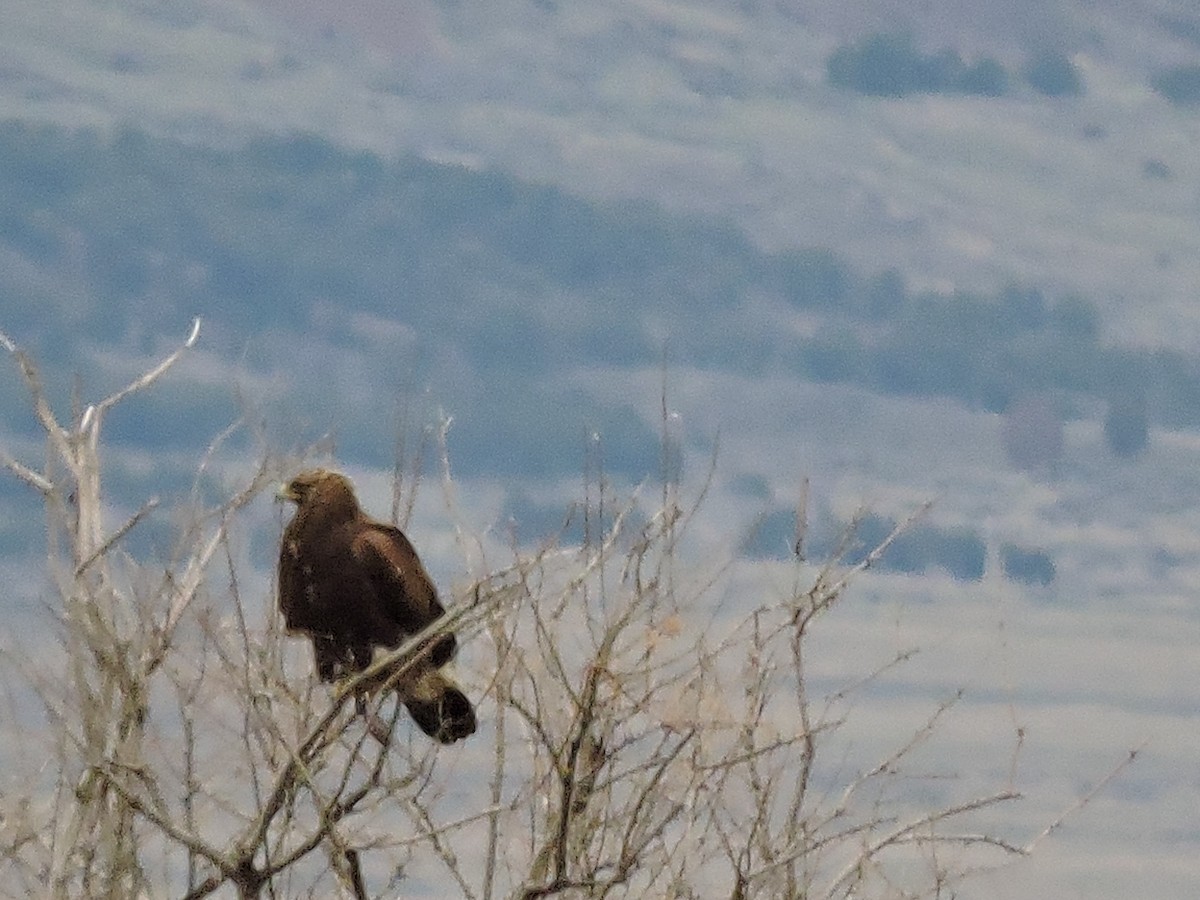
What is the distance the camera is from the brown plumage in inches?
248

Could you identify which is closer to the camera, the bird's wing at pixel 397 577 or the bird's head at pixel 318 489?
the bird's wing at pixel 397 577

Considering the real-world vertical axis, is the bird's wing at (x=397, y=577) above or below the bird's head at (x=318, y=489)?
below

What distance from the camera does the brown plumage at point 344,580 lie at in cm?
630

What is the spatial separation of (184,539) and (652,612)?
177 centimetres

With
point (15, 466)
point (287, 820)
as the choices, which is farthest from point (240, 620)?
point (15, 466)

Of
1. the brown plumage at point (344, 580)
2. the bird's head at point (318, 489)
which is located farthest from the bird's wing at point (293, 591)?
the bird's head at point (318, 489)

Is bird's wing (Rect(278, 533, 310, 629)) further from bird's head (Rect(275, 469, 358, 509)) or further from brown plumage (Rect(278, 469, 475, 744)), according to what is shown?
bird's head (Rect(275, 469, 358, 509))

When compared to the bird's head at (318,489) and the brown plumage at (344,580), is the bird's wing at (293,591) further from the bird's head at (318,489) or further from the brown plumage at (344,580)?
the bird's head at (318,489)

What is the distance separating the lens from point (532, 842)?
21.6ft

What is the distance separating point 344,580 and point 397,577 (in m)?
0.19

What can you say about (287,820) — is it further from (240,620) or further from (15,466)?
(15,466)

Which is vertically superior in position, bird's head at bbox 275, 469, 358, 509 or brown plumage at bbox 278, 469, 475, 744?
bird's head at bbox 275, 469, 358, 509

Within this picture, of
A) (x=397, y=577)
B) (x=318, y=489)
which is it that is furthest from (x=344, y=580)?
(x=318, y=489)

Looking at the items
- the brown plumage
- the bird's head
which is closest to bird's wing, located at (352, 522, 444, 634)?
the brown plumage
